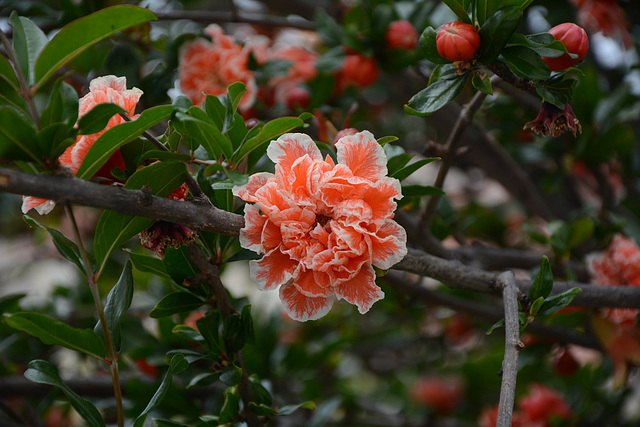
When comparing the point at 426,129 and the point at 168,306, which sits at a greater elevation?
the point at 168,306

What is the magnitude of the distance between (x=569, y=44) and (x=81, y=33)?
27.6 inches

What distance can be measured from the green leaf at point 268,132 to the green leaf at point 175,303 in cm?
27

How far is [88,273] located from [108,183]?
14cm

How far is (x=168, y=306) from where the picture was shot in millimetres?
891

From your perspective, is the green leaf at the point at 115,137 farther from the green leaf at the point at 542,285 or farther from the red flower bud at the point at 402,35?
the red flower bud at the point at 402,35

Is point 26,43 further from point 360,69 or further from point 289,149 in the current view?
point 360,69

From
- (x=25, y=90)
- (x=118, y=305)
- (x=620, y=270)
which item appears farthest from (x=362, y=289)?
(x=620, y=270)

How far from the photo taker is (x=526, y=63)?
2.55ft

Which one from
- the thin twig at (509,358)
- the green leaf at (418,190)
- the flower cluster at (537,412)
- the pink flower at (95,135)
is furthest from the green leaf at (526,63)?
the flower cluster at (537,412)

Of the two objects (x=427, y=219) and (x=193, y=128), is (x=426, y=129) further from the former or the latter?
(x=193, y=128)

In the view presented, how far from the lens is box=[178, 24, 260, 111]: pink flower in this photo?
1.42 metres

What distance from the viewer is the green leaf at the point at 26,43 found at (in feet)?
2.27

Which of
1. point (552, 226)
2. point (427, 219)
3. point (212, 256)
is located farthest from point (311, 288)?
point (552, 226)

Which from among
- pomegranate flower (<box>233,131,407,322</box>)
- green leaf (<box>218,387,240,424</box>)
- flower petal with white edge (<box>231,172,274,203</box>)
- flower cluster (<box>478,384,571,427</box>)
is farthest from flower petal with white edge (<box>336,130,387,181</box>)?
flower cluster (<box>478,384,571,427</box>)
